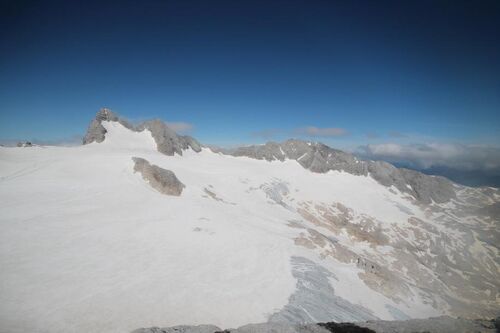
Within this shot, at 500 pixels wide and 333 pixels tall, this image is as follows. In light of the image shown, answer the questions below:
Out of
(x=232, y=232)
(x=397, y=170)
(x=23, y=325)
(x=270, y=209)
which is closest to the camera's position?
(x=23, y=325)

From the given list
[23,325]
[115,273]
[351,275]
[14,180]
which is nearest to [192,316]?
[115,273]

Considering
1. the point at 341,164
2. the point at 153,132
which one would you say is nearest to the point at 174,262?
the point at 153,132

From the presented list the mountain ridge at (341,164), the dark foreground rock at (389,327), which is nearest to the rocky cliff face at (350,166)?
the mountain ridge at (341,164)

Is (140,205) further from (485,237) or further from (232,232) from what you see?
(485,237)

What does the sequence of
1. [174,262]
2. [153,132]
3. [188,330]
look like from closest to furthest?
[188,330] < [174,262] < [153,132]

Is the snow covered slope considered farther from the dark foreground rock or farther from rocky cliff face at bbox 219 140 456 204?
rocky cliff face at bbox 219 140 456 204

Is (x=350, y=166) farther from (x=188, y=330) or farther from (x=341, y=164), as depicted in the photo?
(x=188, y=330)
